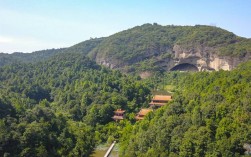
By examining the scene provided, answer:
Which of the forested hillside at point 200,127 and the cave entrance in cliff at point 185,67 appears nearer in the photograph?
the forested hillside at point 200,127

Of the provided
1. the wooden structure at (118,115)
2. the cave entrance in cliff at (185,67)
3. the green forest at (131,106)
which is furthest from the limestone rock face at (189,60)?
the wooden structure at (118,115)

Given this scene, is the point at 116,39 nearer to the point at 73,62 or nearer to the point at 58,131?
the point at 73,62

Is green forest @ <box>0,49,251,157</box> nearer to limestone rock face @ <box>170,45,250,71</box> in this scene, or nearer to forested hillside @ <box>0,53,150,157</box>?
forested hillside @ <box>0,53,150,157</box>

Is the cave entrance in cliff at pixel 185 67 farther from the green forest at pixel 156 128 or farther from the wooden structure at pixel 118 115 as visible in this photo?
the wooden structure at pixel 118 115

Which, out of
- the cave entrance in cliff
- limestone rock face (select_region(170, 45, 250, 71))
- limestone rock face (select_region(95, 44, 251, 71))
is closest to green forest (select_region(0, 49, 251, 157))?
limestone rock face (select_region(170, 45, 250, 71))

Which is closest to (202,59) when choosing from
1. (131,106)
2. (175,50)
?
(175,50)
